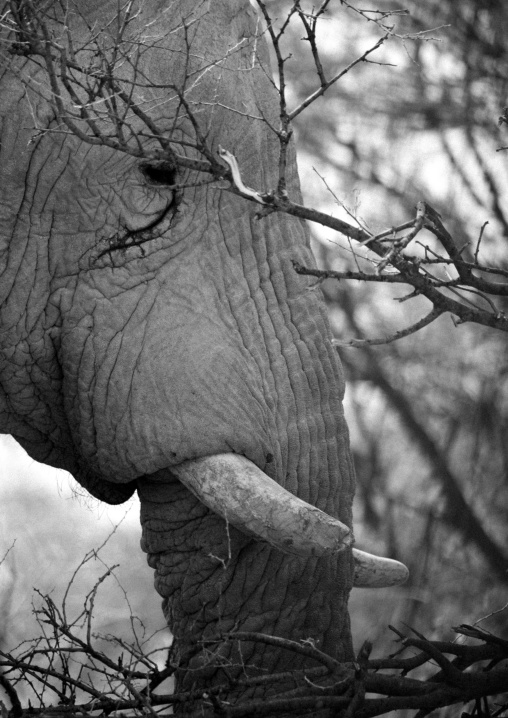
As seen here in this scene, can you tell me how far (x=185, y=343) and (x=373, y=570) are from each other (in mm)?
810

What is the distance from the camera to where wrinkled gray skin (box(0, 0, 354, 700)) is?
304 cm

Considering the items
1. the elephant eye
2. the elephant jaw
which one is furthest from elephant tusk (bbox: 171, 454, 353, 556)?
the elephant eye

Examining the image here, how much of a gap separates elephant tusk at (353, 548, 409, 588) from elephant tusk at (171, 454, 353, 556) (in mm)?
511

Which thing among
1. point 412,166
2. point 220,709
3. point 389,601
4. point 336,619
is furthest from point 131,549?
point 220,709

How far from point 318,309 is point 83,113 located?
3.07ft

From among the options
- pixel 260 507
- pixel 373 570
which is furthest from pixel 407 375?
pixel 260 507

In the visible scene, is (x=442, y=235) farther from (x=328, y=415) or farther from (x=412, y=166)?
(x=412, y=166)

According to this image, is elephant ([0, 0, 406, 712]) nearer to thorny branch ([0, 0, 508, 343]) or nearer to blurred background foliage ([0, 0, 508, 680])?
thorny branch ([0, 0, 508, 343])

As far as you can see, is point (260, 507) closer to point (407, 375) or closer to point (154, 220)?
point (154, 220)

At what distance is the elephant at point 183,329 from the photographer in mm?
3018

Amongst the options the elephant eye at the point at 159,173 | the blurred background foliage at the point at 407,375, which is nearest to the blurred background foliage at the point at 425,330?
the blurred background foliage at the point at 407,375

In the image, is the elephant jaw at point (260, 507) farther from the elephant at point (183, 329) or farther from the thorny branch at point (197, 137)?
the thorny branch at point (197, 137)

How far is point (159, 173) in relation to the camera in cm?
314

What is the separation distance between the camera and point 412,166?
912cm
